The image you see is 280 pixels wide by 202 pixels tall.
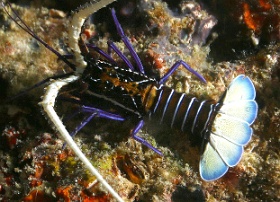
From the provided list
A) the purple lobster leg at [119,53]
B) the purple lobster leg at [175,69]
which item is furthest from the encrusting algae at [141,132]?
the purple lobster leg at [119,53]

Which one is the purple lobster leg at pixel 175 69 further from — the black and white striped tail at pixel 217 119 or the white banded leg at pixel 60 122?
the white banded leg at pixel 60 122

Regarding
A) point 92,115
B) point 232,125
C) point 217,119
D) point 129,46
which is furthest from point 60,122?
point 232,125

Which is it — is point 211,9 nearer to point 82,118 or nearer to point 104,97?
point 104,97

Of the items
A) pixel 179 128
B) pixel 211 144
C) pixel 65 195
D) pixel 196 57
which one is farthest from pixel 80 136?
pixel 196 57

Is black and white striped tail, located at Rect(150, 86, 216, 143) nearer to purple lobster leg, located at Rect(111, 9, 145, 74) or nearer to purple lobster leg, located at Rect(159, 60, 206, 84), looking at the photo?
purple lobster leg, located at Rect(159, 60, 206, 84)

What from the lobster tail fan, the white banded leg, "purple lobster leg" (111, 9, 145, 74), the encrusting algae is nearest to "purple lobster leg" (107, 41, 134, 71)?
"purple lobster leg" (111, 9, 145, 74)

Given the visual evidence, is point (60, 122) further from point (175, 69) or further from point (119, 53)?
point (175, 69)
